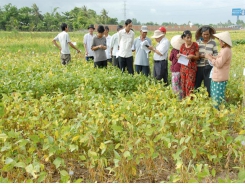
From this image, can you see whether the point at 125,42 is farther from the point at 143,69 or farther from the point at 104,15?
the point at 104,15

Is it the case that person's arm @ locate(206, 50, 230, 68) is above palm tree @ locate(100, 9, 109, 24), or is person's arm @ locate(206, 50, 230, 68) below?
below

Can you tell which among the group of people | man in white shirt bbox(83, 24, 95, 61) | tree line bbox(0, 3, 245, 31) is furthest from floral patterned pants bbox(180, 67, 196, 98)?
tree line bbox(0, 3, 245, 31)

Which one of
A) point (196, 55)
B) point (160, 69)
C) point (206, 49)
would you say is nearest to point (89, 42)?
point (160, 69)

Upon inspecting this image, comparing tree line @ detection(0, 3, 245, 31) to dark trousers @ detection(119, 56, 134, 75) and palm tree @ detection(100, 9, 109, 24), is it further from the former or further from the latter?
dark trousers @ detection(119, 56, 134, 75)

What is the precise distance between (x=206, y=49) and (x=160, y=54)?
1.05 meters

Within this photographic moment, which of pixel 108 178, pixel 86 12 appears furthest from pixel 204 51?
pixel 86 12

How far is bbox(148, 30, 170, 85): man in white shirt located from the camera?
5418 millimetres

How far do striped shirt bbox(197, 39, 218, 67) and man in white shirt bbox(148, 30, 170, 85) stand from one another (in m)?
0.79

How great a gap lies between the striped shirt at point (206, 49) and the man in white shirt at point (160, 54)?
2.59 feet

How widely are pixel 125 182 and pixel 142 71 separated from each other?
3844 millimetres

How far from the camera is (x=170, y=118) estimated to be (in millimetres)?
3379

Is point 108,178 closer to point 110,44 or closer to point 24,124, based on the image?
point 24,124

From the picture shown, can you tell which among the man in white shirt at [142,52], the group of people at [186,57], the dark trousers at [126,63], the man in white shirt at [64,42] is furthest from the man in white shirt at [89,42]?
the man in white shirt at [142,52]

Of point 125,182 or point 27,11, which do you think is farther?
point 27,11
